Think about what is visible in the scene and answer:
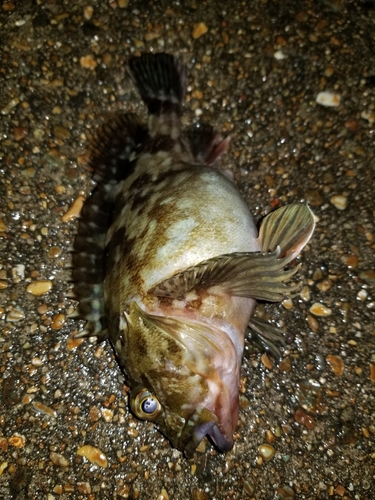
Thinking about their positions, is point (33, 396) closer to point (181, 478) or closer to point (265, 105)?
point (181, 478)

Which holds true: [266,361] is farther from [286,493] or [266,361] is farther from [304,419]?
[286,493]

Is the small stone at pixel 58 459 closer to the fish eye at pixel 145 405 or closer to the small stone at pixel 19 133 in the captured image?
the fish eye at pixel 145 405

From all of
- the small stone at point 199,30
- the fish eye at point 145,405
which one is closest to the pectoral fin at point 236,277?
the fish eye at point 145,405

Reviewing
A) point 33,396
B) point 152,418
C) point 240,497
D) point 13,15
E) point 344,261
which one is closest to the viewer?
point 152,418

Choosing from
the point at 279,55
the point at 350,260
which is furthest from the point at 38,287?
the point at 279,55

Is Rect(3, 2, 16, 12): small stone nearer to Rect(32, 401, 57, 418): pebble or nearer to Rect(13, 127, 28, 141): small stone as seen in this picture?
Rect(13, 127, 28, 141): small stone

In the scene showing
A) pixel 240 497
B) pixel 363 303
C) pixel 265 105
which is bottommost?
pixel 240 497

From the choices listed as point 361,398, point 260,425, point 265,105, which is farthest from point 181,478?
point 265,105

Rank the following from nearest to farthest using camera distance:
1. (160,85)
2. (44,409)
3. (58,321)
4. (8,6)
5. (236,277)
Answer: (236,277)
(44,409)
(58,321)
(160,85)
(8,6)
